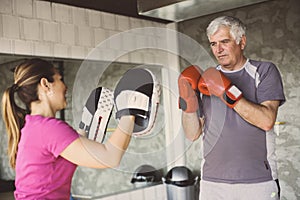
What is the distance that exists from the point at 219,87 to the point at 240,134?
394 mm

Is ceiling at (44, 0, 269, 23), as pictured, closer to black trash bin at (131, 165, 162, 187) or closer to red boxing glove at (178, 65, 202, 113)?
red boxing glove at (178, 65, 202, 113)

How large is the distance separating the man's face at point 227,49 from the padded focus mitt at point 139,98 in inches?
33.2

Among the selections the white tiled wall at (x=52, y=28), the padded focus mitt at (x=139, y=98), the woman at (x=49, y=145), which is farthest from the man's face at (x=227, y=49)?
the white tiled wall at (x=52, y=28)

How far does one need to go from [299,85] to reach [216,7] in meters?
1.13

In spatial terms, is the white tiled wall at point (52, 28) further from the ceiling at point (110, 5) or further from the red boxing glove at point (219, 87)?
the red boxing glove at point (219, 87)

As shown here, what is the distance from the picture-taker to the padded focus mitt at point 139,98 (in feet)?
7.36

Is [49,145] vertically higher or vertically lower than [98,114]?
lower

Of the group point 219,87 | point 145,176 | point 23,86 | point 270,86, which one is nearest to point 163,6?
point 219,87

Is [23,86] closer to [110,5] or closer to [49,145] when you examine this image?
[49,145]

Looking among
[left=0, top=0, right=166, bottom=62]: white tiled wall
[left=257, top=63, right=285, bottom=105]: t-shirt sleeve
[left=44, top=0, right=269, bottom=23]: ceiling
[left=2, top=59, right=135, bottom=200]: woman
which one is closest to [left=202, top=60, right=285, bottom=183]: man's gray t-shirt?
[left=257, top=63, right=285, bottom=105]: t-shirt sleeve

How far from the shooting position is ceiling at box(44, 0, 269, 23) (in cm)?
336

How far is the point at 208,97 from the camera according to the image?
3074mm

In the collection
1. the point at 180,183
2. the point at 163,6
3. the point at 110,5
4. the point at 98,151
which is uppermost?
the point at 110,5

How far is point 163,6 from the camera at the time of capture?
3.26 m
